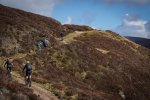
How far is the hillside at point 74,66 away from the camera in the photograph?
105 ft

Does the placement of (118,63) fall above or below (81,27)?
below

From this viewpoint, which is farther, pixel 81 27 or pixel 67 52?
pixel 81 27

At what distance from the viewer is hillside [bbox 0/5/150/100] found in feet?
105

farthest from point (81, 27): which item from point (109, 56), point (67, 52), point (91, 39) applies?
point (67, 52)

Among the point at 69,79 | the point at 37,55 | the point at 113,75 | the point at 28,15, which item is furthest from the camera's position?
the point at 28,15

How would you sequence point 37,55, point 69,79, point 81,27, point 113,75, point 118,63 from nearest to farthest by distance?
point 69,79
point 37,55
point 113,75
point 118,63
point 81,27

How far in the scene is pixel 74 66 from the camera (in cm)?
3972

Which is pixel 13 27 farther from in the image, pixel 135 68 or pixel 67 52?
pixel 135 68

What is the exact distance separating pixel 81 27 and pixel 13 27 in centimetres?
2827

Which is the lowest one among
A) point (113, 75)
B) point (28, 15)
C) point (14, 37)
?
point (113, 75)

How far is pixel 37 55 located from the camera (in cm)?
3825

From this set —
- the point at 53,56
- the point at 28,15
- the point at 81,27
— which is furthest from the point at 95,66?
the point at 81,27

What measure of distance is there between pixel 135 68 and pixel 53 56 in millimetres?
13779

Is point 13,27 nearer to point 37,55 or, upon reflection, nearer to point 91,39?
point 37,55
